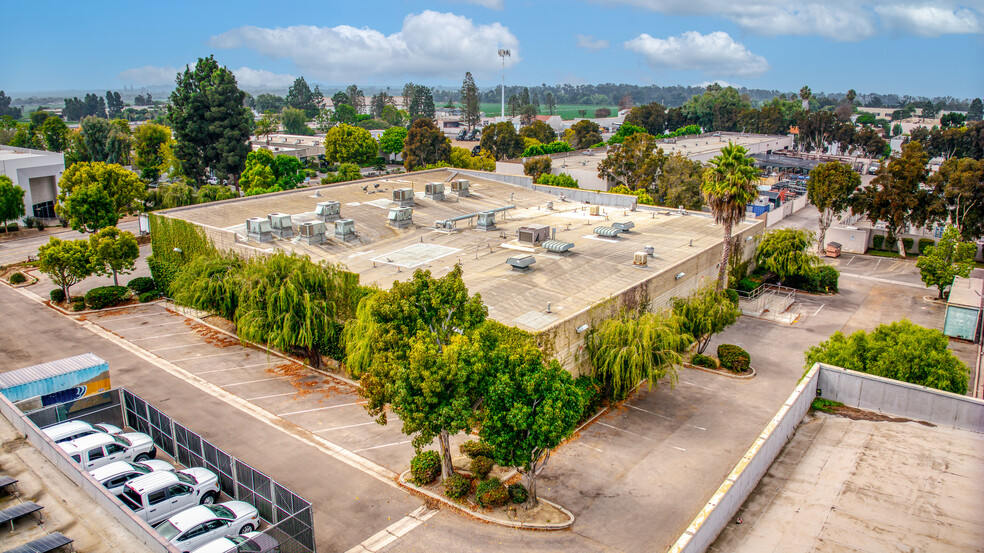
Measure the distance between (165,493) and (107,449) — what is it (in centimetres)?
472

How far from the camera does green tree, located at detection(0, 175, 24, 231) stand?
6888 cm

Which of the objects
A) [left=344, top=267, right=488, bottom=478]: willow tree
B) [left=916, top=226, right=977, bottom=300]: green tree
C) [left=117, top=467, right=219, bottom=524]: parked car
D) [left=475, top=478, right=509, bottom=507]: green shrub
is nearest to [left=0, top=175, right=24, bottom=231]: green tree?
[left=117, top=467, right=219, bottom=524]: parked car

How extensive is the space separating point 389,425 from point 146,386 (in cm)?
Result: 1508

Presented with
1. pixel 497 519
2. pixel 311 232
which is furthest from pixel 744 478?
pixel 311 232

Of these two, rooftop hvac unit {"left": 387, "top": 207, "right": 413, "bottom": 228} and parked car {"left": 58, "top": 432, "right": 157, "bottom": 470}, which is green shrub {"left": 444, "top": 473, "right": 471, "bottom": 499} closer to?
parked car {"left": 58, "top": 432, "right": 157, "bottom": 470}

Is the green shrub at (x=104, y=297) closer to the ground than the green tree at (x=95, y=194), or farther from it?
closer to the ground

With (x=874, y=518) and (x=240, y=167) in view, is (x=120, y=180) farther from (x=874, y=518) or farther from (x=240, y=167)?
(x=874, y=518)

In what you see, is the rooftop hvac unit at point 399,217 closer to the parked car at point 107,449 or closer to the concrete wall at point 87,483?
the parked car at point 107,449

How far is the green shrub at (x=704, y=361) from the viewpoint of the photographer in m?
39.2

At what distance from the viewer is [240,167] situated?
293ft

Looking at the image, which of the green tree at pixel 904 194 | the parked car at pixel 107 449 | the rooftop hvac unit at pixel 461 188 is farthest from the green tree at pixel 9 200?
the green tree at pixel 904 194

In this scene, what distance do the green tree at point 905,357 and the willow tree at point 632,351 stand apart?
7.16 metres

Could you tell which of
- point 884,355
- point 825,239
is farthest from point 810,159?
point 884,355

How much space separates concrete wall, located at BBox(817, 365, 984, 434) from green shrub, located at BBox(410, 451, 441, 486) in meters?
15.7
